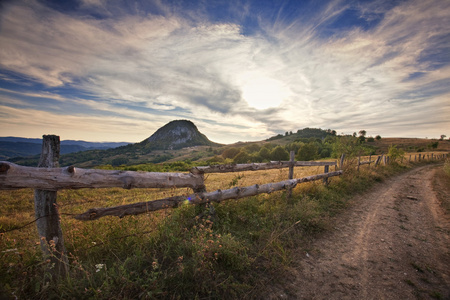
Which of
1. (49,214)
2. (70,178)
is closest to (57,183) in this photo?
(70,178)

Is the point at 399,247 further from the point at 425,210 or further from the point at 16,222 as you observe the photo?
the point at 16,222

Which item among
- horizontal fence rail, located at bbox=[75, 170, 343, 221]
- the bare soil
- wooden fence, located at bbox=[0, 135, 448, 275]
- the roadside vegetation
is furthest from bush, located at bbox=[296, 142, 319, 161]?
wooden fence, located at bbox=[0, 135, 448, 275]

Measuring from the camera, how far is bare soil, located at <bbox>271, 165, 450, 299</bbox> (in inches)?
108

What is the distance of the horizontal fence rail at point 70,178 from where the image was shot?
209 centimetres

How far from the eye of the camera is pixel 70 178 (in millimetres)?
2465

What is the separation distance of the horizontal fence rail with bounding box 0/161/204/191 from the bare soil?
278cm

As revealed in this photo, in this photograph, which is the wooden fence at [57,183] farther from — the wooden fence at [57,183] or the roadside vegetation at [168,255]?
the roadside vegetation at [168,255]

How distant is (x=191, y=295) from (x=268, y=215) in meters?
2.95

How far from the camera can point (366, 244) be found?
4.13 metres

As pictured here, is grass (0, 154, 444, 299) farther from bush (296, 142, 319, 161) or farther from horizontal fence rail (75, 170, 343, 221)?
bush (296, 142, 319, 161)

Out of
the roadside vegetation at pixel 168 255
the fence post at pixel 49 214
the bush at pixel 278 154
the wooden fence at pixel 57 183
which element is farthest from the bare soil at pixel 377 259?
the bush at pixel 278 154

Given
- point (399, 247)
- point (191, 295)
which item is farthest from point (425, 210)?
point (191, 295)

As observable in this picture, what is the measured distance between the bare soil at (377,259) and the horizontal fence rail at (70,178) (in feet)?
9.13

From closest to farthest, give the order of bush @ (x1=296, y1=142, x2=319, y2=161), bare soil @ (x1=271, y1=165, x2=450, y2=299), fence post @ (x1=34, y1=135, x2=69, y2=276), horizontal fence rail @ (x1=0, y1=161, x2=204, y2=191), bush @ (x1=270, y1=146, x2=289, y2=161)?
1. horizontal fence rail @ (x1=0, y1=161, x2=204, y2=191)
2. fence post @ (x1=34, y1=135, x2=69, y2=276)
3. bare soil @ (x1=271, y1=165, x2=450, y2=299)
4. bush @ (x1=296, y1=142, x2=319, y2=161)
5. bush @ (x1=270, y1=146, x2=289, y2=161)
